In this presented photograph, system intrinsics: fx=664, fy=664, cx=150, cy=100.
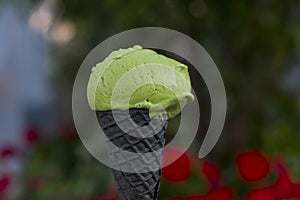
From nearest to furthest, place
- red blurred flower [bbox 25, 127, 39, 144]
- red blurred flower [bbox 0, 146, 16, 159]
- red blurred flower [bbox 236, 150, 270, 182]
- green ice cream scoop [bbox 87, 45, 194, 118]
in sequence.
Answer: green ice cream scoop [bbox 87, 45, 194, 118]
red blurred flower [bbox 236, 150, 270, 182]
red blurred flower [bbox 0, 146, 16, 159]
red blurred flower [bbox 25, 127, 39, 144]

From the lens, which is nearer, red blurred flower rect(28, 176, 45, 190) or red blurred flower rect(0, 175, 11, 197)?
red blurred flower rect(0, 175, 11, 197)

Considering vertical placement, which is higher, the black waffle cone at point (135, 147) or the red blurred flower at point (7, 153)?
the black waffle cone at point (135, 147)

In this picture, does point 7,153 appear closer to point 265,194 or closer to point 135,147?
point 265,194

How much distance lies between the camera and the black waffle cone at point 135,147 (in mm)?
700

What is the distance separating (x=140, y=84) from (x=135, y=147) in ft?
0.24

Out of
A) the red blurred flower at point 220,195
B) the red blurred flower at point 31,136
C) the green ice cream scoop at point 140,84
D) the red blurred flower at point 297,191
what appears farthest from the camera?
the red blurred flower at point 31,136

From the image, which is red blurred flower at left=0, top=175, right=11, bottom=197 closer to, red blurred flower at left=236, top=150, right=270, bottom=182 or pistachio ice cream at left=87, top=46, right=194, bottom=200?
red blurred flower at left=236, top=150, right=270, bottom=182

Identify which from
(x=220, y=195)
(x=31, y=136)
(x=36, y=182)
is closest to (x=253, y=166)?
(x=220, y=195)

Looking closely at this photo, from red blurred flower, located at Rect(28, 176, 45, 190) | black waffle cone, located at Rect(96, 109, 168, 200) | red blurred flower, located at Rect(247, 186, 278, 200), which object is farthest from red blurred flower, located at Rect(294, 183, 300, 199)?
red blurred flower, located at Rect(28, 176, 45, 190)

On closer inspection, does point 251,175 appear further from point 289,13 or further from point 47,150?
point 47,150

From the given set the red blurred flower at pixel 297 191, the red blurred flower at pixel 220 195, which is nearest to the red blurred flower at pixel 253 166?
the red blurred flower at pixel 220 195

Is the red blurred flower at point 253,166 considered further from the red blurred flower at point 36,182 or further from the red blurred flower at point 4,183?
the red blurred flower at point 36,182

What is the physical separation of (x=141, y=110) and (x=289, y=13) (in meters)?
1.80

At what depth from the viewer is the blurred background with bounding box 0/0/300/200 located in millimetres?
1890
